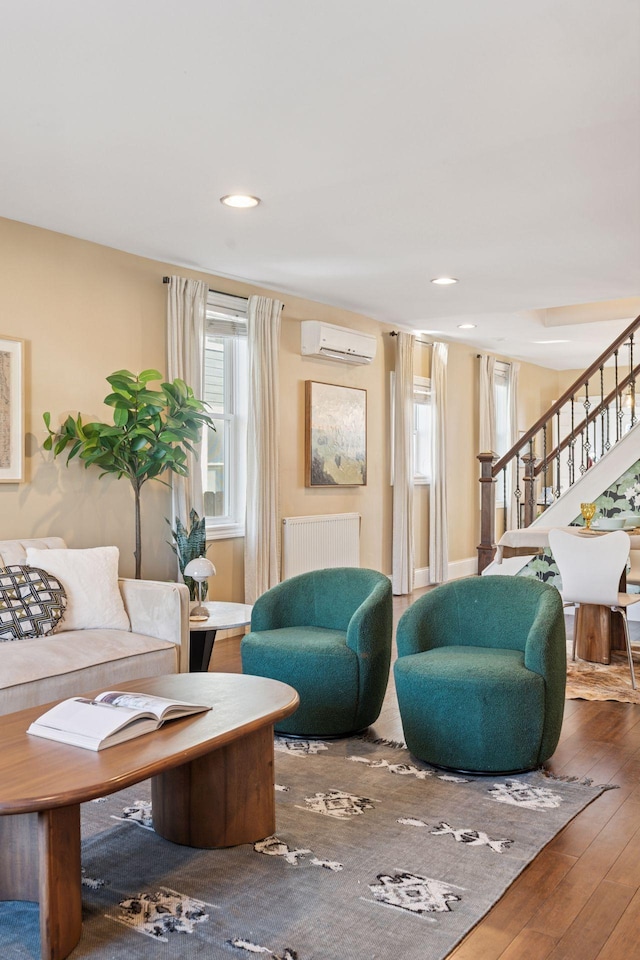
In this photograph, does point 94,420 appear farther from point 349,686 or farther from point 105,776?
point 105,776

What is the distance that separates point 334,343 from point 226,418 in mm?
1267

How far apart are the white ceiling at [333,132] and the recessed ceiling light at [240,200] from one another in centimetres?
7

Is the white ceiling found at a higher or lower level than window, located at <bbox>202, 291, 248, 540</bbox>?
higher

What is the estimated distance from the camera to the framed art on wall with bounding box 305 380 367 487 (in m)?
7.09

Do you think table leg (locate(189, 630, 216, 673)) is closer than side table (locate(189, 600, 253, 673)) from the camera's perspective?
No

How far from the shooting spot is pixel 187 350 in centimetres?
577

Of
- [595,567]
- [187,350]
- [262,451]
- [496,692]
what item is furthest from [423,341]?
[496,692]

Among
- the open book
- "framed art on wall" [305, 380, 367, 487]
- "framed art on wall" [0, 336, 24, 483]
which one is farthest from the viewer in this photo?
"framed art on wall" [305, 380, 367, 487]

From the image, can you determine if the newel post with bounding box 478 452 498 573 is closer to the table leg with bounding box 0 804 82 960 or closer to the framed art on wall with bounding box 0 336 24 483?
the framed art on wall with bounding box 0 336 24 483

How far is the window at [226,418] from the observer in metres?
6.26

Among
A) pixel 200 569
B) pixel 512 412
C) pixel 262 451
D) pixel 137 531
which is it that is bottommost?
pixel 200 569

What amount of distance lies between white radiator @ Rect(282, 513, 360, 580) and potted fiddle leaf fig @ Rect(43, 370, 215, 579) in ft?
6.24

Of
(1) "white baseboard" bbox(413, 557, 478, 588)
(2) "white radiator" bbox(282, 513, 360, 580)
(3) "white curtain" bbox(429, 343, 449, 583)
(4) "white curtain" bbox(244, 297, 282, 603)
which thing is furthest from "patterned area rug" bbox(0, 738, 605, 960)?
(3) "white curtain" bbox(429, 343, 449, 583)

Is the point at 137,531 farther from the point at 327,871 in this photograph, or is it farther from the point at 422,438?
the point at 422,438
